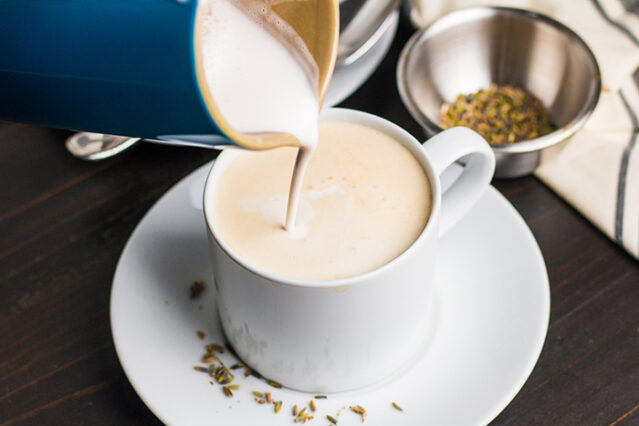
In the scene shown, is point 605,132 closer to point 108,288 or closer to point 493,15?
point 493,15

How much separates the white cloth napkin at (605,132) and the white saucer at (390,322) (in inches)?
7.1

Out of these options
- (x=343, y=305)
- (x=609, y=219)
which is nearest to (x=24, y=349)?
(x=343, y=305)

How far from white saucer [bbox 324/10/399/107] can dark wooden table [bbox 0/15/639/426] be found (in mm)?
38

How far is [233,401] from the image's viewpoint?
83cm

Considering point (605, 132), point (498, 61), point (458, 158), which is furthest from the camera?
point (498, 61)

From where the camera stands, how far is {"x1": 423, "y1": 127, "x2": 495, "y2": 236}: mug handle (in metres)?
0.83

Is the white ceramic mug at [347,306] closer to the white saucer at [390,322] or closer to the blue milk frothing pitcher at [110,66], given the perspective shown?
the white saucer at [390,322]

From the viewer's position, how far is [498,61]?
4.39ft

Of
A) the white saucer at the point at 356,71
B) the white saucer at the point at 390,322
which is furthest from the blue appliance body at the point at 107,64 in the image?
the white saucer at the point at 356,71

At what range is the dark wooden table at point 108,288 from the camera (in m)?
0.91

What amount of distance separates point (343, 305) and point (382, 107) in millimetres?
605

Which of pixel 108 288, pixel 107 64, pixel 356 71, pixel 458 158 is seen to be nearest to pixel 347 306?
pixel 458 158

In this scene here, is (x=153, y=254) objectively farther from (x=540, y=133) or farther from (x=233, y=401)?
(x=540, y=133)

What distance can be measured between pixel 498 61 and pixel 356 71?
0.93ft
